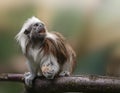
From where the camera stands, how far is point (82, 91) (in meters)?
2.36

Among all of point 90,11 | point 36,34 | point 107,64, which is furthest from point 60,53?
point 90,11

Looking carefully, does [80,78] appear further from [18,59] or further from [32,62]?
[18,59]

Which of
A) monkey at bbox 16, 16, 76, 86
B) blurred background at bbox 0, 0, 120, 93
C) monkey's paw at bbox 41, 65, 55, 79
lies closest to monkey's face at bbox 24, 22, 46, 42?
monkey at bbox 16, 16, 76, 86

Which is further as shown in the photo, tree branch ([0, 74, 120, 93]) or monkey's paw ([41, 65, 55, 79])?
monkey's paw ([41, 65, 55, 79])

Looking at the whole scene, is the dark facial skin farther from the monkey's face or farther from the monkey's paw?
the monkey's paw

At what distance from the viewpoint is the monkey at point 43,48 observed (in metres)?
2.56

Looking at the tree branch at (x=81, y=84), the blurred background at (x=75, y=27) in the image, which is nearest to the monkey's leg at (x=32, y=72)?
the tree branch at (x=81, y=84)

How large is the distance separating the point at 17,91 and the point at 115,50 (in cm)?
96

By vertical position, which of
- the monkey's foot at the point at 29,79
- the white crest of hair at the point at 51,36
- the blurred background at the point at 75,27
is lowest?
the blurred background at the point at 75,27

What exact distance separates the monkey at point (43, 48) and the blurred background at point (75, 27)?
232cm

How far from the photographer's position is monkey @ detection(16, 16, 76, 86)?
256 cm

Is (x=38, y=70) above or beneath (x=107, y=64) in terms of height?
above

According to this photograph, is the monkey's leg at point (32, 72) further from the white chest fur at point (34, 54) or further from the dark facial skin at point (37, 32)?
the dark facial skin at point (37, 32)

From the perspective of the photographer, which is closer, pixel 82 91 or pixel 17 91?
pixel 82 91
